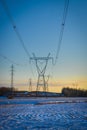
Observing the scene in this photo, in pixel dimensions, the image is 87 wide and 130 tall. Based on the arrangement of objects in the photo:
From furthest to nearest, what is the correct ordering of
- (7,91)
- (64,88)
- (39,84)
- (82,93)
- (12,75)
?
(64,88)
(82,93)
(7,91)
(12,75)
(39,84)

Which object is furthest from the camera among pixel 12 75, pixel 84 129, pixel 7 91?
pixel 7 91

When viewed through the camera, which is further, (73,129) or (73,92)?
(73,92)

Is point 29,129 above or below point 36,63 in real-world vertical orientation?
below

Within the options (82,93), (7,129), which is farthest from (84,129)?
(82,93)

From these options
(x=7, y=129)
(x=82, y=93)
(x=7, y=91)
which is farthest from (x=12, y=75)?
(x=82, y=93)

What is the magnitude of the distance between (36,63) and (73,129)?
34.4m

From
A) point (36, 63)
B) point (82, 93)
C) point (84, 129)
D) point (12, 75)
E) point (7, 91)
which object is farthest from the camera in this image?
point (82, 93)

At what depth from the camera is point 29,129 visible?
8484 mm

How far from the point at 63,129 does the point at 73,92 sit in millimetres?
159082

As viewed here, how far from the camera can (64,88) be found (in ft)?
610

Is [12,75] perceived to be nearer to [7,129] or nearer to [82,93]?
[7,129]

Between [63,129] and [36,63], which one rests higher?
[36,63]

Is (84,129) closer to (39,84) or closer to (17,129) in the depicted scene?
(17,129)

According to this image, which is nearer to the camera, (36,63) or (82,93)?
(36,63)
